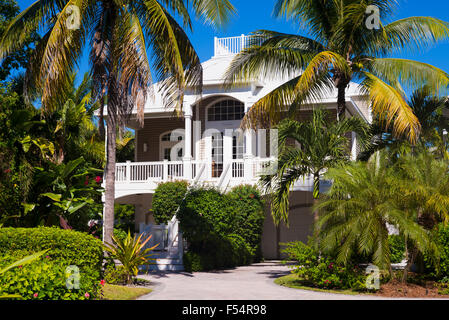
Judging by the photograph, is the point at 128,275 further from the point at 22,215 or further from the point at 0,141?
the point at 0,141

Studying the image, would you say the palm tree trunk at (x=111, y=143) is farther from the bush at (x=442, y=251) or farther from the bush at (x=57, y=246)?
the bush at (x=442, y=251)

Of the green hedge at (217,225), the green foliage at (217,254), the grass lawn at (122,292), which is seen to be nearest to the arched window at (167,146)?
the green hedge at (217,225)

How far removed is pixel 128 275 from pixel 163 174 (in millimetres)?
8847

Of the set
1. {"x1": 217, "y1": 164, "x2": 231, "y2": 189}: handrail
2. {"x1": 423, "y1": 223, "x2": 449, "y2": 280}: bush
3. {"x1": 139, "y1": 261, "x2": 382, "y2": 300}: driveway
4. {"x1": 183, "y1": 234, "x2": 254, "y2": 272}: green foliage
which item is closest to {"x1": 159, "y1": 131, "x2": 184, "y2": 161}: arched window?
{"x1": 217, "y1": 164, "x2": 231, "y2": 189}: handrail

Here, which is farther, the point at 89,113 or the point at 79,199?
the point at 89,113

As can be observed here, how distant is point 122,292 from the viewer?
12.0 m

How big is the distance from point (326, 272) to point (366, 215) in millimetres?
1890

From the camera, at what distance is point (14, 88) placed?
18234 mm

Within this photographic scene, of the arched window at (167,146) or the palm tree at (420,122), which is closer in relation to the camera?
the palm tree at (420,122)

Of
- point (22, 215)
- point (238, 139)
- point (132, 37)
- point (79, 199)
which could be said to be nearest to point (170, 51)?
point (132, 37)

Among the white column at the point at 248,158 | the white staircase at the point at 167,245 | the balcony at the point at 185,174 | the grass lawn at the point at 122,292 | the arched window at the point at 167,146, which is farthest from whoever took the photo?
the arched window at the point at 167,146

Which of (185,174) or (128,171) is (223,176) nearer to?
(185,174)

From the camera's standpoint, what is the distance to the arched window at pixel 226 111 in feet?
81.7

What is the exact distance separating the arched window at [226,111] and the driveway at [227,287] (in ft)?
28.4
